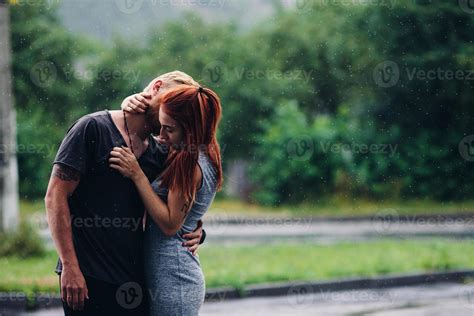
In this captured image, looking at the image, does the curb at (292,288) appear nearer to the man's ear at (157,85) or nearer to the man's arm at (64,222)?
the man's arm at (64,222)

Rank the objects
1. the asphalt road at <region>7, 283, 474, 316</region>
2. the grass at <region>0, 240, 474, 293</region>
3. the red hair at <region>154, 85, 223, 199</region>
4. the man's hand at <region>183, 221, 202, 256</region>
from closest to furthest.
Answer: the red hair at <region>154, 85, 223, 199</region> → the man's hand at <region>183, 221, 202, 256</region> → the asphalt road at <region>7, 283, 474, 316</region> → the grass at <region>0, 240, 474, 293</region>

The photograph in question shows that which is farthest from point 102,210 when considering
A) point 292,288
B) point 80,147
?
point 292,288

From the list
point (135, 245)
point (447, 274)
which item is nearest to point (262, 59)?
point (447, 274)

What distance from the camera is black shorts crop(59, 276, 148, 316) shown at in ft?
11.4

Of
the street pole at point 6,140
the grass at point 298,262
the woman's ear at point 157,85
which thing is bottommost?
the grass at point 298,262

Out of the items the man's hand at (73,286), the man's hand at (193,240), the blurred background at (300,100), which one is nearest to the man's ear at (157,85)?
the man's hand at (193,240)

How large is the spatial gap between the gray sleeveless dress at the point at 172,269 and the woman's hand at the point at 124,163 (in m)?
0.14

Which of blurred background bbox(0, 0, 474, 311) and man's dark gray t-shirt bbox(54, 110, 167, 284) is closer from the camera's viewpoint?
man's dark gray t-shirt bbox(54, 110, 167, 284)

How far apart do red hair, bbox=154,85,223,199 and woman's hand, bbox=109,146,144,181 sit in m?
0.13

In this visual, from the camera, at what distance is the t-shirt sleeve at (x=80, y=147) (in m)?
3.36

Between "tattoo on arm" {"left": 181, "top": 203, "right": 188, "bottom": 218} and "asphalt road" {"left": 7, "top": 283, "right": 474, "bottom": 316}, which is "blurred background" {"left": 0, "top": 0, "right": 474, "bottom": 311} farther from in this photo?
"tattoo on arm" {"left": 181, "top": 203, "right": 188, "bottom": 218}

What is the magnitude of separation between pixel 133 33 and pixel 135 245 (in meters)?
24.8

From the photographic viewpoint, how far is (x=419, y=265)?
34.9 feet


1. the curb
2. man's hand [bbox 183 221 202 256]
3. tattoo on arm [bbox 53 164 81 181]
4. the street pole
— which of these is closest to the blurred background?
the curb
